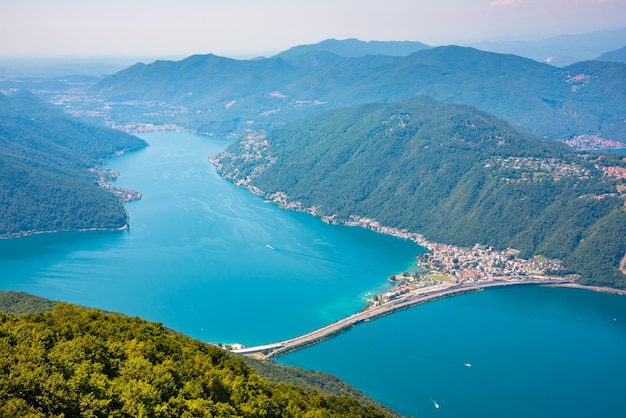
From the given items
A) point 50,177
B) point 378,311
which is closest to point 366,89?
point 50,177

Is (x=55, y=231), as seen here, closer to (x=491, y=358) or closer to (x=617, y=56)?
(x=491, y=358)

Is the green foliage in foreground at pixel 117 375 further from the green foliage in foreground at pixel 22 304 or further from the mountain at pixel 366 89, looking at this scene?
the mountain at pixel 366 89

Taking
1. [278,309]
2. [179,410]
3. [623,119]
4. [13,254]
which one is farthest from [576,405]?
[623,119]

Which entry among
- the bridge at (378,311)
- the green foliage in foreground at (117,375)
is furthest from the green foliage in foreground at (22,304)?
the green foliage in foreground at (117,375)

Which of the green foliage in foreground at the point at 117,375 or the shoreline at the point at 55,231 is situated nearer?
the green foliage in foreground at the point at 117,375

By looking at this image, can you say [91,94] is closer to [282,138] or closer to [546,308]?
[282,138]

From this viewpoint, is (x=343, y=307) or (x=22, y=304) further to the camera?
(x=343, y=307)

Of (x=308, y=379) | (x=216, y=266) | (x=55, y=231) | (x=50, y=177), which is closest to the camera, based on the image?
(x=308, y=379)
